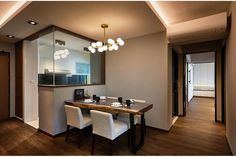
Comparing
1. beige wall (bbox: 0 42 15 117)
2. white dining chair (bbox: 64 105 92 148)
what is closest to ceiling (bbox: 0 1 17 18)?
white dining chair (bbox: 64 105 92 148)

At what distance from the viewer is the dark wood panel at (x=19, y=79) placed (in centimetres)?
396

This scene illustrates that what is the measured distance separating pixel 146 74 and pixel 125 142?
1.65 metres

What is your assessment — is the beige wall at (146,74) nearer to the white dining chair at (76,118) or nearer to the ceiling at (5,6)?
the white dining chair at (76,118)

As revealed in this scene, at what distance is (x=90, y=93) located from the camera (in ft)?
12.1

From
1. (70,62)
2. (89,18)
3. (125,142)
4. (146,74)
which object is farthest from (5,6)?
(125,142)

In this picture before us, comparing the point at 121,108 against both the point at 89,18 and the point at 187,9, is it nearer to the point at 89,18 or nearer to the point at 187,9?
the point at 89,18

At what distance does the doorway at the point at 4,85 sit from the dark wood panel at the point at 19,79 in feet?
0.75

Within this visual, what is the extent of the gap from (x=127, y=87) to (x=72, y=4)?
2.40m

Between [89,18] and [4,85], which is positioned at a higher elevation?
[89,18]

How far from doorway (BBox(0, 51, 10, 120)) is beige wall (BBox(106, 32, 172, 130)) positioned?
3.11 metres

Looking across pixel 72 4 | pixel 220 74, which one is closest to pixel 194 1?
pixel 72 4

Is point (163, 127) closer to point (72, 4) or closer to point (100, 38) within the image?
point (100, 38)

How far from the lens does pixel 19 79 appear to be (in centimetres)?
407

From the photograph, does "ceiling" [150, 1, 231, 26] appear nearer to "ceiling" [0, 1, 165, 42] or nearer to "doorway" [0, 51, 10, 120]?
"ceiling" [0, 1, 165, 42]
